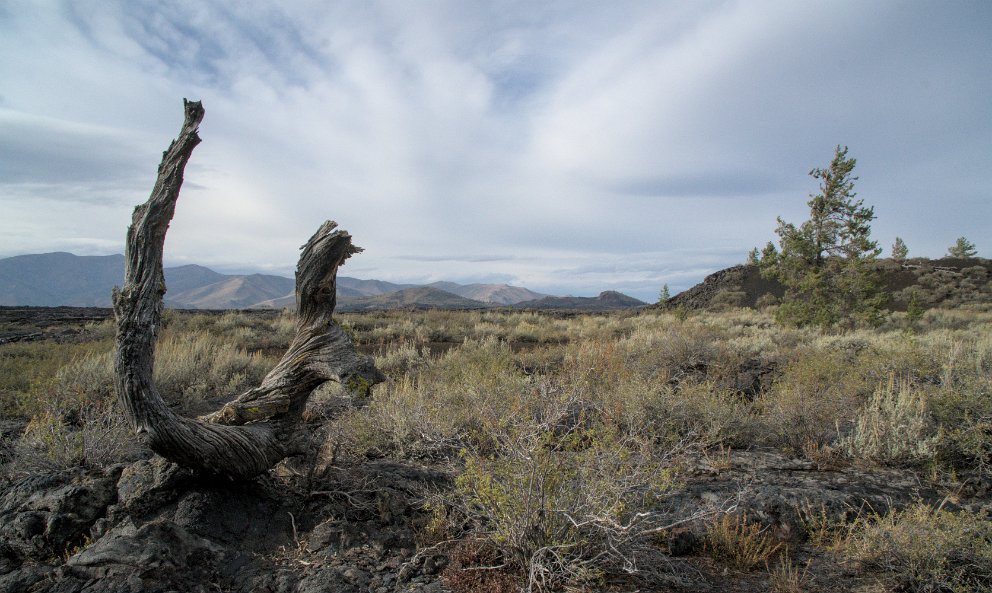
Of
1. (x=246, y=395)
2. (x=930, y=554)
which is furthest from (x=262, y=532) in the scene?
(x=930, y=554)

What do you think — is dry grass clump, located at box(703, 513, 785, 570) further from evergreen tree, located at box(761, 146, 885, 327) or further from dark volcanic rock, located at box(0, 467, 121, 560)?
evergreen tree, located at box(761, 146, 885, 327)

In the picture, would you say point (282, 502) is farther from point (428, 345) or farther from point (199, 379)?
point (428, 345)

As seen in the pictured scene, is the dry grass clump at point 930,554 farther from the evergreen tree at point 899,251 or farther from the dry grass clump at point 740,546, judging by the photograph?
the evergreen tree at point 899,251

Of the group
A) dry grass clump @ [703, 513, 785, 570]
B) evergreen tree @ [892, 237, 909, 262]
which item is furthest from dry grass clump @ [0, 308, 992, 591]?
evergreen tree @ [892, 237, 909, 262]

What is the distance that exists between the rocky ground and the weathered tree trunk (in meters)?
0.36

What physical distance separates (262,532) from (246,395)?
1.22 metres

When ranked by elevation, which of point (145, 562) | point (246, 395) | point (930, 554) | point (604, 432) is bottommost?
point (930, 554)

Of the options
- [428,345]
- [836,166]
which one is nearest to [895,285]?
[836,166]

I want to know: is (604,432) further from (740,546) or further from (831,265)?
(831,265)

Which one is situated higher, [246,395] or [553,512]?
[246,395]

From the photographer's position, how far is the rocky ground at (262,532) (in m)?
2.72

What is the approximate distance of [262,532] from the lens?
11.3 ft

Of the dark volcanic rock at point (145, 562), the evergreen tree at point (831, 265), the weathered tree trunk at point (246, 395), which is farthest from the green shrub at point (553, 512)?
the evergreen tree at point (831, 265)

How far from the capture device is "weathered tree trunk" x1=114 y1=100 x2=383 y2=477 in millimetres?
3006
